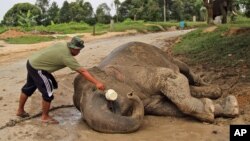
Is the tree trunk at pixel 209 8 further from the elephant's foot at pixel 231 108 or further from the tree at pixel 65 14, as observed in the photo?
the tree at pixel 65 14

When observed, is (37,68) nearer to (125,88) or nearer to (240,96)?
(125,88)

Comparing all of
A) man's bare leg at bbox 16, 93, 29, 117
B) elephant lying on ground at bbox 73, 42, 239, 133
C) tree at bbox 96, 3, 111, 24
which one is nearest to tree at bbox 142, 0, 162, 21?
tree at bbox 96, 3, 111, 24

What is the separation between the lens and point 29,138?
6.61 m

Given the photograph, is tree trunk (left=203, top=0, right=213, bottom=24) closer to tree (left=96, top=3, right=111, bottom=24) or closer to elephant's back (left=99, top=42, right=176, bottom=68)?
elephant's back (left=99, top=42, right=176, bottom=68)

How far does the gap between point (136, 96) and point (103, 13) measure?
46.4 m

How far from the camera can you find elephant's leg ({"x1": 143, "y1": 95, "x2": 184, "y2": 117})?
7473 millimetres

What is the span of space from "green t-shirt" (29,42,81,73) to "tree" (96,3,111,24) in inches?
1729

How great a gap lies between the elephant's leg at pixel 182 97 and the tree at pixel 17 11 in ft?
133

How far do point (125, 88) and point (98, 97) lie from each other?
0.59 meters

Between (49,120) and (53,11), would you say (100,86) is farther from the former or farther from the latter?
(53,11)

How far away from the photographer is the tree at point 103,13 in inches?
2010

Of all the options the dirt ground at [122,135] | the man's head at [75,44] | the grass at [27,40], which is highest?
the man's head at [75,44]

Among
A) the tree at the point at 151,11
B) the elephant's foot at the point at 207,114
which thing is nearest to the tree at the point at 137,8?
the tree at the point at 151,11

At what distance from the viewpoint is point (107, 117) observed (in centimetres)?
646
